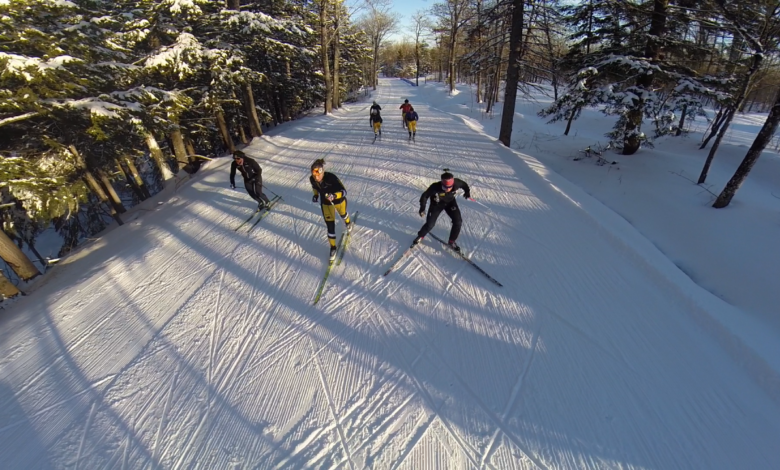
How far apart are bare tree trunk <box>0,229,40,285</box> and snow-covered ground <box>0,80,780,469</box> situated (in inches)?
51.5

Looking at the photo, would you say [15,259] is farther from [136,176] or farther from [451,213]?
[451,213]

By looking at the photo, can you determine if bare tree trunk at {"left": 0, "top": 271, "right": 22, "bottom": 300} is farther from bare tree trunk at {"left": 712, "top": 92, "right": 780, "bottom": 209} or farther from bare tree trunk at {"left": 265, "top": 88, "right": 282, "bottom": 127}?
bare tree trunk at {"left": 265, "top": 88, "right": 282, "bottom": 127}

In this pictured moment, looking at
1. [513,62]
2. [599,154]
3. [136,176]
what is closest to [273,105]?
[136,176]

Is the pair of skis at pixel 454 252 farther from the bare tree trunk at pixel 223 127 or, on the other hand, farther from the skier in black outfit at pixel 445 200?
the bare tree trunk at pixel 223 127

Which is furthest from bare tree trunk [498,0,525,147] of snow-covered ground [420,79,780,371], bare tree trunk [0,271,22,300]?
bare tree trunk [0,271,22,300]

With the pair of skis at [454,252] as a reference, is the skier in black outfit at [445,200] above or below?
above

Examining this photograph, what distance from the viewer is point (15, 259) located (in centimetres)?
745

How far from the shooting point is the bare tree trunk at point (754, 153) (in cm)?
709

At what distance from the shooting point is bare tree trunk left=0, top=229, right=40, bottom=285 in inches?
288

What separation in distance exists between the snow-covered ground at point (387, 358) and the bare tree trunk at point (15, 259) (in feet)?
4.29

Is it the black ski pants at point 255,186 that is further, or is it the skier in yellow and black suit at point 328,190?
the black ski pants at point 255,186

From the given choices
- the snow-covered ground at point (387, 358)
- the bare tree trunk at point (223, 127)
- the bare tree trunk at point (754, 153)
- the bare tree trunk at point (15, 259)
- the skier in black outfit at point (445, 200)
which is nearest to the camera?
the snow-covered ground at point (387, 358)

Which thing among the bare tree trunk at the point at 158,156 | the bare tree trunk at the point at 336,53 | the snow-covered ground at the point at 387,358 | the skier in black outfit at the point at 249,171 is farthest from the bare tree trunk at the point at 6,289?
the bare tree trunk at the point at 336,53

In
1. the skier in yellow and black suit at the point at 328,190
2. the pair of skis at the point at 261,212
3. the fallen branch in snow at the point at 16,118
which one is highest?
the fallen branch in snow at the point at 16,118
